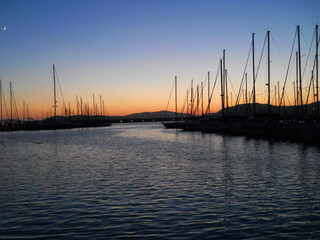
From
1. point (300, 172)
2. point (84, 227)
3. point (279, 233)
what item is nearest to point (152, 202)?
point (84, 227)

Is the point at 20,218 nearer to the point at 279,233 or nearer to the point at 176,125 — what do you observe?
the point at 279,233

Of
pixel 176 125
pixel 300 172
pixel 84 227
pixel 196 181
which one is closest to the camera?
pixel 84 227

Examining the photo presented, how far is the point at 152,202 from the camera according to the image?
13438 mm

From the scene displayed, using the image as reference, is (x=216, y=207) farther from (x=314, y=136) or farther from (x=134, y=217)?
(x=314, y=136)

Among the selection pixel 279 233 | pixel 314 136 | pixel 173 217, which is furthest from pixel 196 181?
pixel 314 136

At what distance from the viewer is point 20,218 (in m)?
11.6

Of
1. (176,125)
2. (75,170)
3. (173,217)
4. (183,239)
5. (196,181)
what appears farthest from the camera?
(176,125)

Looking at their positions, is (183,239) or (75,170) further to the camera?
(75,170)

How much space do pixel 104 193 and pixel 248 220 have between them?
7.07 m

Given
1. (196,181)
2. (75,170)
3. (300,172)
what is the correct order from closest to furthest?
(196,181)
(300,172)
(75,170)

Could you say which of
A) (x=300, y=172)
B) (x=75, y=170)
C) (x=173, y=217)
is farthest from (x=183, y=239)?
(x=75, y=170)

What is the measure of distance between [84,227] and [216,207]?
15.9 feet

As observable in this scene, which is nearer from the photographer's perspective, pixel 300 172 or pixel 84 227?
pixel 84 227

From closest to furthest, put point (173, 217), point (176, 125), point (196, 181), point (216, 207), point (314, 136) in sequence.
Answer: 1. point (173, 217)
2. point (216, 207)
3. point (196, 181)
4. point (314, 136)
5. point (176, 125)
